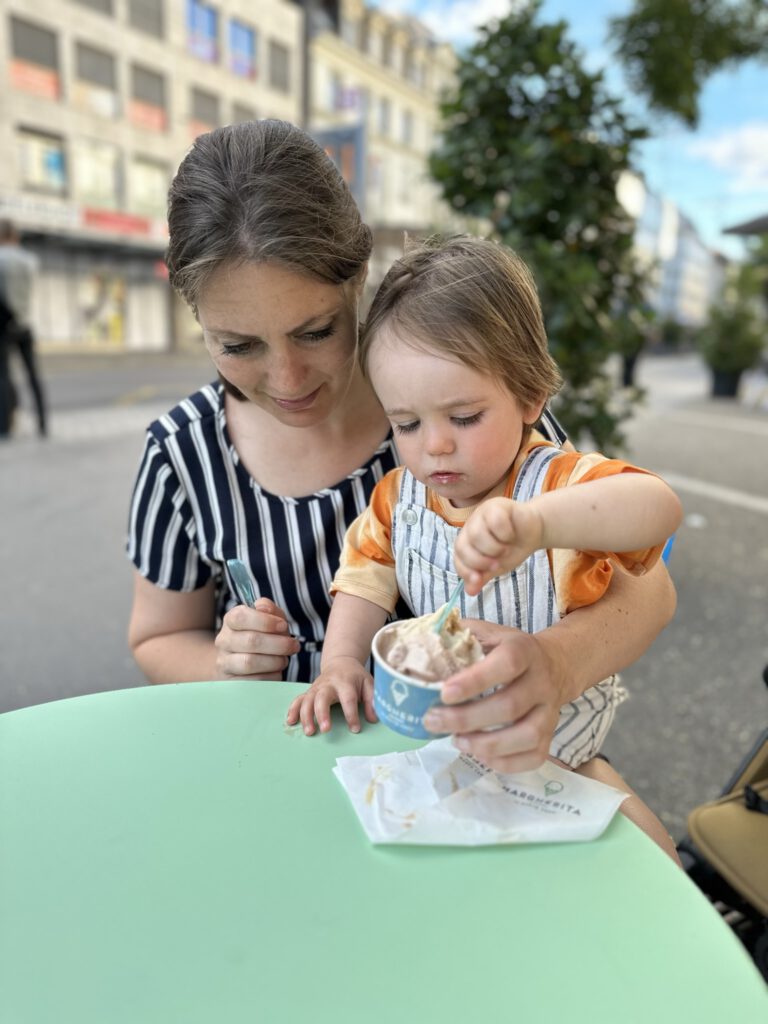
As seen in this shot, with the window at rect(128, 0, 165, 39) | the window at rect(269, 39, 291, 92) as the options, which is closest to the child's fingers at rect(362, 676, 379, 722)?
the window at rect(128, 0, 165, 39)

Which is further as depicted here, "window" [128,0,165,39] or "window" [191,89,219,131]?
"window" [191,89,219,131]

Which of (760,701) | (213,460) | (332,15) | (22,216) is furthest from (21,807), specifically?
(332,15)

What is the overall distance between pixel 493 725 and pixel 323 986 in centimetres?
29

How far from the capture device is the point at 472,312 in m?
1.09

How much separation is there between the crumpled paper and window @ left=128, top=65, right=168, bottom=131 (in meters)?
22.2

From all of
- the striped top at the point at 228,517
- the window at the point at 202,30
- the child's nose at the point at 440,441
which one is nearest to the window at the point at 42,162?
the window at the point at 202,30

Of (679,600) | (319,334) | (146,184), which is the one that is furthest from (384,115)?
(319,334)

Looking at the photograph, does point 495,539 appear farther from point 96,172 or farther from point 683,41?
point 96,172

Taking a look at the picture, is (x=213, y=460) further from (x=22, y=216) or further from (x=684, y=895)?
(x=22, y=216)

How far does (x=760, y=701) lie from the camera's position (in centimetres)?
292

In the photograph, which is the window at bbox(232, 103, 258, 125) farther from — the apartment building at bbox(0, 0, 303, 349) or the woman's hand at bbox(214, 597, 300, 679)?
the woman's hand at bbox(214, 597, 300, 679)

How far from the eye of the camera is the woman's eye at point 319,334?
1.19 metres

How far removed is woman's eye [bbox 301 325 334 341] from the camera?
1.19 m

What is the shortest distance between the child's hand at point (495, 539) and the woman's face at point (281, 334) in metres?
0.50
